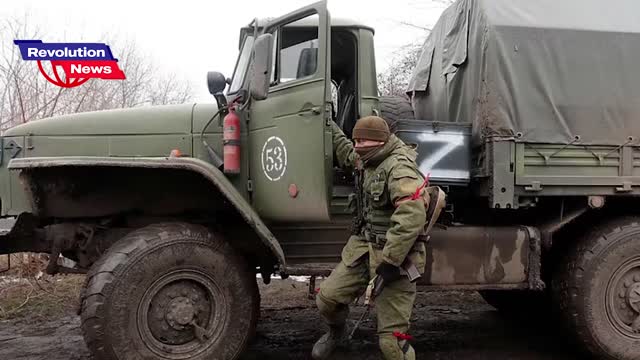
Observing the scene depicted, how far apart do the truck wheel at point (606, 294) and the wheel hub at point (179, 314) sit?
2761 mm

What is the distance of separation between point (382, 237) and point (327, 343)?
90 cm

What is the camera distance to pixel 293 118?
3.88 metres

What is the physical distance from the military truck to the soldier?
0.28m

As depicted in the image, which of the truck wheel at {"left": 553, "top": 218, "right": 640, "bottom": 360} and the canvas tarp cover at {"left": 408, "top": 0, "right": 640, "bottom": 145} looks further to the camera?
the truck wheel at {"left": 553, "top": 218, "right": 640, "bottom": 360}

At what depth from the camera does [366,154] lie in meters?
3.50

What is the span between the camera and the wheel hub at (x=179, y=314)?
3.64 metres

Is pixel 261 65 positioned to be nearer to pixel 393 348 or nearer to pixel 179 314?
pixel 179 314

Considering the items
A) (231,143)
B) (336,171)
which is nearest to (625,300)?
(336,171)

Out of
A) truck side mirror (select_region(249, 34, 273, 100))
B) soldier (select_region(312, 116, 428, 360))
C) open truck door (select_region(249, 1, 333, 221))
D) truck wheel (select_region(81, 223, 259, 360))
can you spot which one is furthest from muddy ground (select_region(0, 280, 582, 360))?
truck side mirror (select_region(249, 34, 273, 100))

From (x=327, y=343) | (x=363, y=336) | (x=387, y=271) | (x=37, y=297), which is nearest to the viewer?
(x=387, y=271)

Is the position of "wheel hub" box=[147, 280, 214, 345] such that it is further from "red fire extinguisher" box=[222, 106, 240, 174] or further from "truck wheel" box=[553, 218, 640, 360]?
"truck wheel" box=[553, 218, 640, 360]

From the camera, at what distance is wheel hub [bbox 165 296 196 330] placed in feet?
11.9

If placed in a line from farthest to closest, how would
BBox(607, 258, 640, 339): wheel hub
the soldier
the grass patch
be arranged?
1. the grass patch
2. BBox(607, 258, 640, 339): wheel hub
3. the soldier

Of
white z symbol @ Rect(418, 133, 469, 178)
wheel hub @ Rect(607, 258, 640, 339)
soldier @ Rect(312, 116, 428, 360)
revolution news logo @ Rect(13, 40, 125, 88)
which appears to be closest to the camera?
soldier @ Rect(312, 116, 428, 360)
